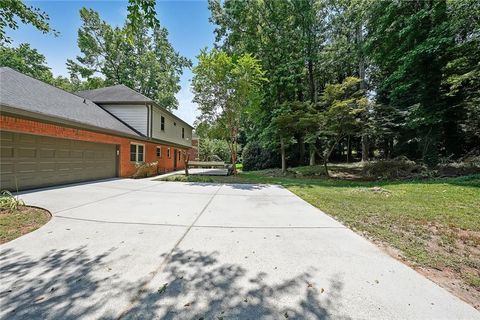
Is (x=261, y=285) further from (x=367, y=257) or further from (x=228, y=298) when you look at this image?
(x=367, y=257)

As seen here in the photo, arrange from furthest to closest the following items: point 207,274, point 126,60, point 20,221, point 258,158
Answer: point 126,60 → point 258,158 → point 20,221 → point 207,274

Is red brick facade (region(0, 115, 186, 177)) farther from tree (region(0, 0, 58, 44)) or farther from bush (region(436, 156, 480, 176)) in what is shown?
bush (region(436, 156, 480, 176))

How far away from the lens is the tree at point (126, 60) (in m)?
23.3

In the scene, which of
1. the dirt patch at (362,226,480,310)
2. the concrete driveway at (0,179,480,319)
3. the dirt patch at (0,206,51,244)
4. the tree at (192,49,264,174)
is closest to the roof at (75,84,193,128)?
the tree at (192,49,264,174)

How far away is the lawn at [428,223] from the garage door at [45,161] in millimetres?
9219

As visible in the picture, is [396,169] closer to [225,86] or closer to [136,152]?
[225,86]

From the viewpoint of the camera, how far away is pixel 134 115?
13984 mm

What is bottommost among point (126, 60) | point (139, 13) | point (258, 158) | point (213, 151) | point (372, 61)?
point (258, 158)

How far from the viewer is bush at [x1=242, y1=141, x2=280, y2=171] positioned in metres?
21.4

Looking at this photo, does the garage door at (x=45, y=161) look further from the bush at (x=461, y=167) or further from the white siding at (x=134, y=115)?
the bush at (x=461, y=167)

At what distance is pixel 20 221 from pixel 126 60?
1024 inches

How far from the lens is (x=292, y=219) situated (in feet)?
15.7

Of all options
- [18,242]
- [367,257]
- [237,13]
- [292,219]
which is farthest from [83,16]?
[367,257]

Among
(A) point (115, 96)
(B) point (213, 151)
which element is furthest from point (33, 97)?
(B) point (213, 151)
